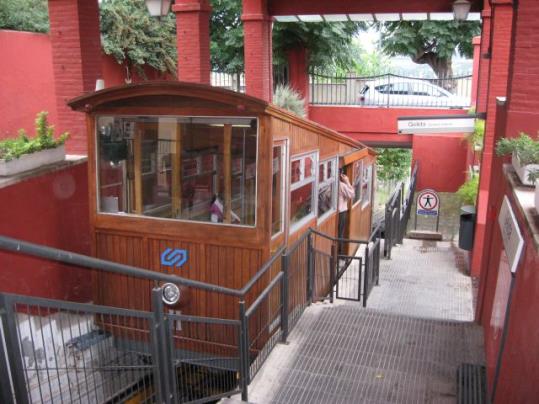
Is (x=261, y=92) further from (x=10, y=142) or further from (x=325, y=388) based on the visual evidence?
(x=325, y=388)

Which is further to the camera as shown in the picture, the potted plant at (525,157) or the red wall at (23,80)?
the red wall at (23,80)

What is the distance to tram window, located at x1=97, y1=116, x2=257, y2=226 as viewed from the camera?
5.36 meters

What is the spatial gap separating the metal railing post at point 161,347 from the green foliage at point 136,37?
1200 centimetres

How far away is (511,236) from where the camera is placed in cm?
377

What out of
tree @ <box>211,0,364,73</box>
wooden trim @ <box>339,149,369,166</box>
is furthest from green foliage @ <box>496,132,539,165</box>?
tree @ <box>211,0,364,73</box>

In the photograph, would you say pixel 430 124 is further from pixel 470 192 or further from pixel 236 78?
pixel 236 78

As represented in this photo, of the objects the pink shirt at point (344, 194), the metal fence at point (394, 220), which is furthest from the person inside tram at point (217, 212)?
the metal fence at point (394, 220)

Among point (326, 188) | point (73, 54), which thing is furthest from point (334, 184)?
point (73, 54)

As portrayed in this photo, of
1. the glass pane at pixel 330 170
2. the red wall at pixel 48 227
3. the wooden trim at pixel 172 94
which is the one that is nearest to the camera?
the wooden trim at pixel 172 94

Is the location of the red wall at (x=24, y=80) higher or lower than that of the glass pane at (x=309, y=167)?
higher

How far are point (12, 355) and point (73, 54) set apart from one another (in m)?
5.63

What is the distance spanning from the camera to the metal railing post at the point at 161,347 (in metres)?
3.51

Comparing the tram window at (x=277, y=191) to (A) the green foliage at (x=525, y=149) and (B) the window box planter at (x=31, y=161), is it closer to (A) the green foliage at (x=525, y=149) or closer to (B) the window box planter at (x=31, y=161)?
(A) the green foliage at (x=525, y=149)

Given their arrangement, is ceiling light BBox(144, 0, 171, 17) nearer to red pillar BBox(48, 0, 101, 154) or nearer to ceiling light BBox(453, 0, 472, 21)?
red pillar BBox(48, 0, 101, 154)
